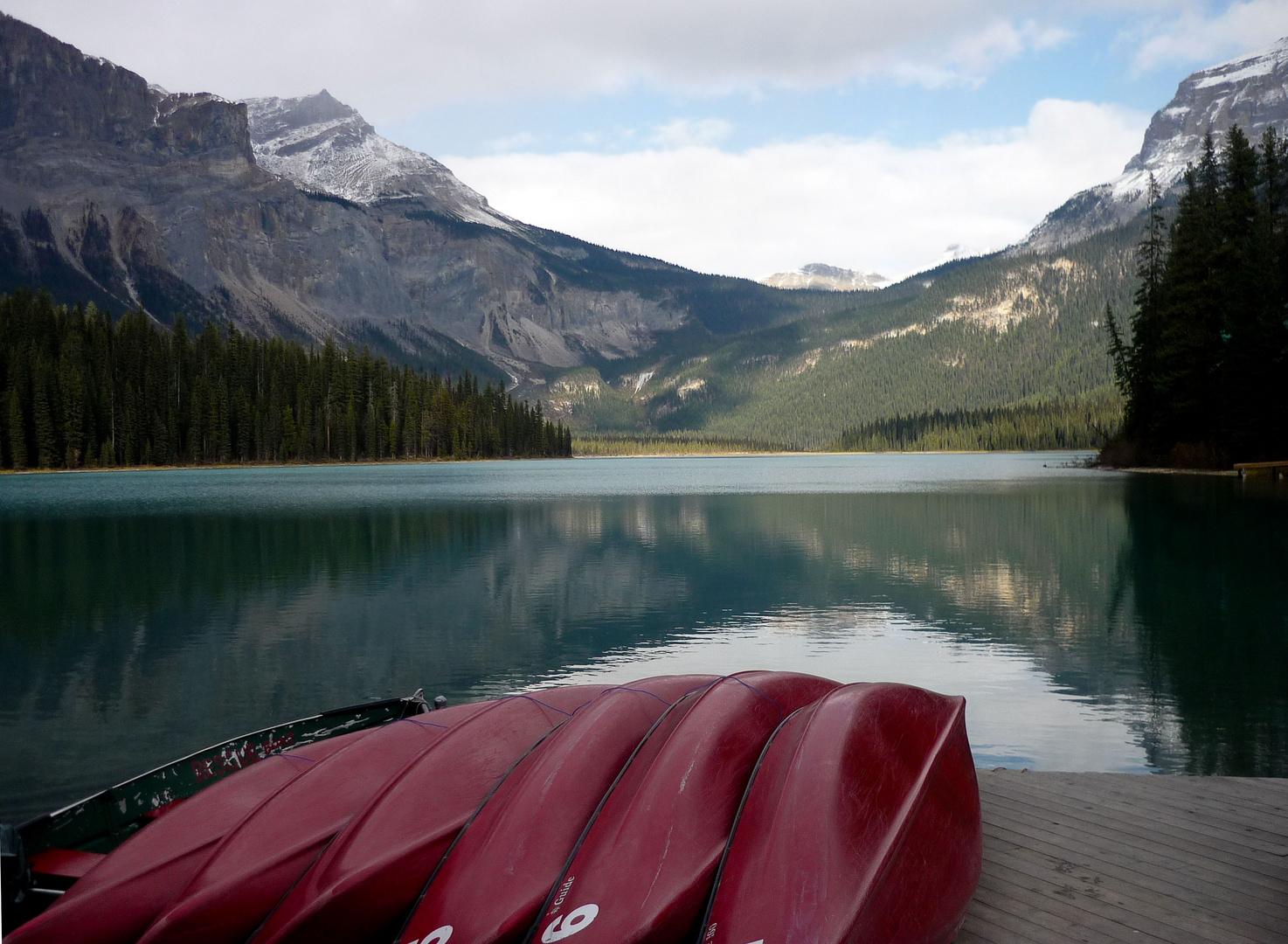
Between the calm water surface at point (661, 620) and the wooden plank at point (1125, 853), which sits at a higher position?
the wooden plank at point (1125, 853)

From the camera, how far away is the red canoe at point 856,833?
4062 millimetres

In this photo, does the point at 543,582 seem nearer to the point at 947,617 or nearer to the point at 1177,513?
the point at 947,617

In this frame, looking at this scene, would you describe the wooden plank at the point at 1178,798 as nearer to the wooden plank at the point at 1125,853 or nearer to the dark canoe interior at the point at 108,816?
the wooden plank at the point at 1125,853

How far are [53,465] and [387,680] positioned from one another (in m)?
103

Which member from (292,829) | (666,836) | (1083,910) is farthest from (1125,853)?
(292,829)

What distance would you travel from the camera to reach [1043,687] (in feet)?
39.1

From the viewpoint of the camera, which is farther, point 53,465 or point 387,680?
point 53,465

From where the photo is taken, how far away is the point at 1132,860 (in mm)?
5176

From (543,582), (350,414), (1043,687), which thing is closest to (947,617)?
(1043,687)

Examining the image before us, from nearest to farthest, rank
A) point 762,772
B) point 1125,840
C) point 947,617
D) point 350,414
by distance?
point 762,772 < point 1125,840 < point 947,617 < point 350,414

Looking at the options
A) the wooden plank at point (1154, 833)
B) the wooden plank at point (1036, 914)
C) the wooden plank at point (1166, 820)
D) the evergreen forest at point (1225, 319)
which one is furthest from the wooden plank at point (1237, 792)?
the evergreen forest at point (1225, 319)

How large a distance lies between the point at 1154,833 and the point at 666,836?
3.26 metres

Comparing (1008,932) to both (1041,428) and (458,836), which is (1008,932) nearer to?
(458,836)

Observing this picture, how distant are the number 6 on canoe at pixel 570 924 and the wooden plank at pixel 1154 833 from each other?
3340mm
